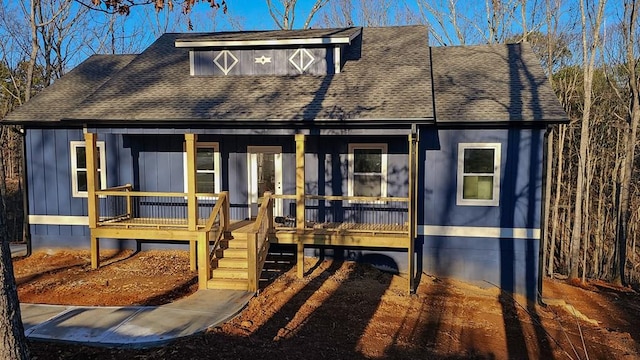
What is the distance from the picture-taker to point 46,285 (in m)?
8.79

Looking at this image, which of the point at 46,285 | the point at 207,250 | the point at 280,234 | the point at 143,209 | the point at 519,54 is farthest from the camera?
the point at 519,54

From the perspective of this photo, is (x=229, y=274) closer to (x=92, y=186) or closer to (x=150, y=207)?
(x=92, y=186)

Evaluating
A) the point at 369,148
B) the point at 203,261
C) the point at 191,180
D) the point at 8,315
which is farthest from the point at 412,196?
the point at 8,315

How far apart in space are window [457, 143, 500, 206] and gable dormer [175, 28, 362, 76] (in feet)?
13.0

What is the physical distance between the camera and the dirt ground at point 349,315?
598 centimetres

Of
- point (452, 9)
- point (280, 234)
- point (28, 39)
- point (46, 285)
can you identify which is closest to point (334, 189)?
point (280, 234)

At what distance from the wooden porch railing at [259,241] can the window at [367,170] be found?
7.38ft

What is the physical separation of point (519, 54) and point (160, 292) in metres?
11.1

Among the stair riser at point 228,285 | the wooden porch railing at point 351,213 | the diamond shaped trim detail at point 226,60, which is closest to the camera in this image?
the stair riser at point 228,285

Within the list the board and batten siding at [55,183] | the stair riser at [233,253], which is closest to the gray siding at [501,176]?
the stair riser at [233,253]

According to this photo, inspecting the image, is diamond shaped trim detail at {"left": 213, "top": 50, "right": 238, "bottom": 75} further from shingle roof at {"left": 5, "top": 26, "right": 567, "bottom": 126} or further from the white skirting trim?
the white skirting trim

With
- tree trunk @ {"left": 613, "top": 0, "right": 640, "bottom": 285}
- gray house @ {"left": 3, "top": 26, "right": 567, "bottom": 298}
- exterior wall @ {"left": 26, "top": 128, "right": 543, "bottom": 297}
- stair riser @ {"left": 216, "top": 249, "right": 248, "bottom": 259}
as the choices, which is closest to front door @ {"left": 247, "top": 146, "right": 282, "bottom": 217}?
gray house @ {"left": 3, "top": 26, "right": 567, "bottom": 298}

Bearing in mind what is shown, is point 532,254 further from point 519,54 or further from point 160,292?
point 160,292

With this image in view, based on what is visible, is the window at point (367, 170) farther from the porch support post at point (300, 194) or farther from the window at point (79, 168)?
the window at point (79, 168)
